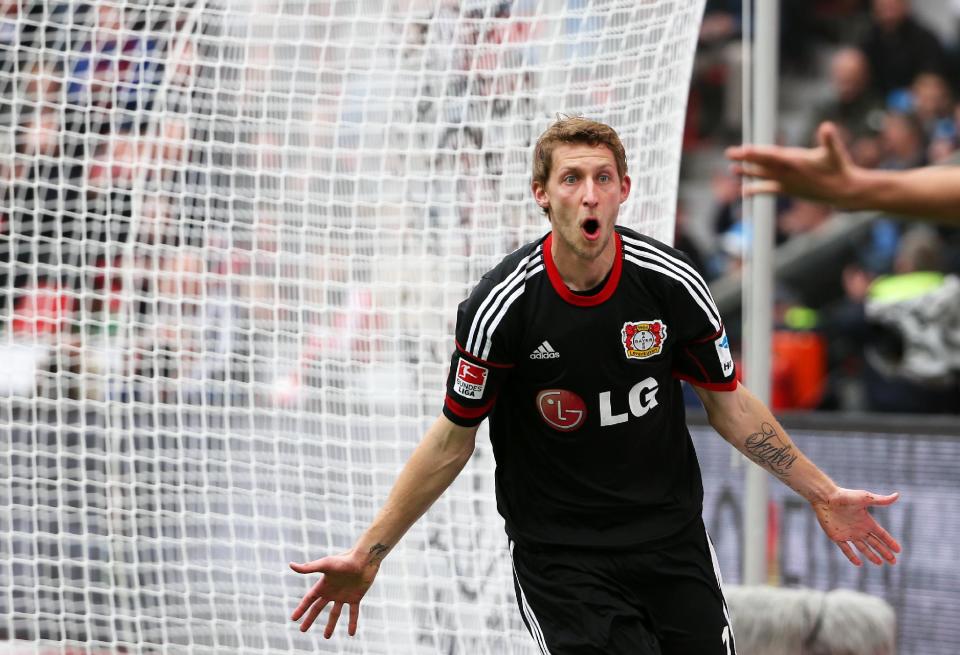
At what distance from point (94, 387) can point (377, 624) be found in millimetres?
1605

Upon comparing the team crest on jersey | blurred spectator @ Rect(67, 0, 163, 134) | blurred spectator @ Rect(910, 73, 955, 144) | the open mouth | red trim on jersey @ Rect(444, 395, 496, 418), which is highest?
blurred spectator @ Rect(910, 73, 955, 144)

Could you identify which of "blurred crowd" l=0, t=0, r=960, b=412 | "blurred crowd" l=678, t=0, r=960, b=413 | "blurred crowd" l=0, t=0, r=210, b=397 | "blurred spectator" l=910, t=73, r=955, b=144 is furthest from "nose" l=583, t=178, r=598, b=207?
"blurred spectator" l=910, t=73, r=955, b=144

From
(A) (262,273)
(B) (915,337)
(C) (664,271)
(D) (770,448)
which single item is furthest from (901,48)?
(C) (664,271)

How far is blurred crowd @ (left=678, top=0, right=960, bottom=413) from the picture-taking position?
7867mm

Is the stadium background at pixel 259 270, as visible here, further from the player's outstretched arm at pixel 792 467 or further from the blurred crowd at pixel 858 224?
the blurred crowd at pixel 858 224

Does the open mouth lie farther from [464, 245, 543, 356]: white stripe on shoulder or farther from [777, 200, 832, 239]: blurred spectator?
[777, 200, 832, 239]: blurred spectator

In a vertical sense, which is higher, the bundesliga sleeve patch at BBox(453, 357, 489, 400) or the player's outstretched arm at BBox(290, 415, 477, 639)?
the bundesliga sleeve patch at BBox(453, 357, 489, 400)

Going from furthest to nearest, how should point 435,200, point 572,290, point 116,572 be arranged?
1. point 116,572
2. point 435,200
3. point 572,290

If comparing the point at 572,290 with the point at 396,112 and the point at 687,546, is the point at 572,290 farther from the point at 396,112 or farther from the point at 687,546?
the point at 396,112

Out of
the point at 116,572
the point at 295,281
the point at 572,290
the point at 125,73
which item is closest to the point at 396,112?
the point at 295,281

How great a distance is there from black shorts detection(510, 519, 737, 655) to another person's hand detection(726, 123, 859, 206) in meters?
1.08

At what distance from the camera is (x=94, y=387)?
17.9ft

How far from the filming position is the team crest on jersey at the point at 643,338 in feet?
11.5

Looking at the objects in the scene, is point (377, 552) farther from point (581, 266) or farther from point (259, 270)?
point (259, 270)
